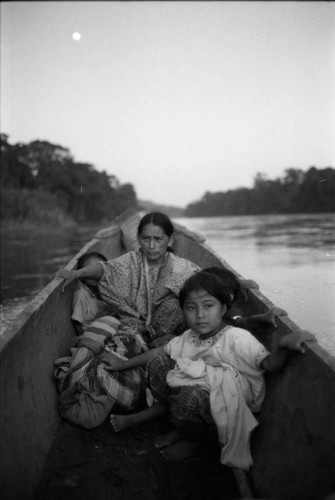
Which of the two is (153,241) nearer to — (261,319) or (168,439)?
(261,319)

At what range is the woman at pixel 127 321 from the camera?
1.81 meters

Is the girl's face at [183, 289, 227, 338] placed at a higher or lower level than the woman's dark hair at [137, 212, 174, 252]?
lower

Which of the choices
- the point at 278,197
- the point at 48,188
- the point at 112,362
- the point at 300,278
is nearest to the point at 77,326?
the point at 112,362

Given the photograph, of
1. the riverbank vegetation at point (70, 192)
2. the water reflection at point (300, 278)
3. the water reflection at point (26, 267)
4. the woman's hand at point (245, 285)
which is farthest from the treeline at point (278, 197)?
the woman's hand at point (245, 285)

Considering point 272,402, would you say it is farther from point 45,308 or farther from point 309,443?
point 45,308

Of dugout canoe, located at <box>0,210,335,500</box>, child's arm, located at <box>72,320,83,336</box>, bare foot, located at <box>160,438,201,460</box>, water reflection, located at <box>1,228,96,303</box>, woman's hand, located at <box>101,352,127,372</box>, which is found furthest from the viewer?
water reflection, located at <box>1,228,96,303</box>

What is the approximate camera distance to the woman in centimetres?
181

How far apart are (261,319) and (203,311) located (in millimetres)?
358

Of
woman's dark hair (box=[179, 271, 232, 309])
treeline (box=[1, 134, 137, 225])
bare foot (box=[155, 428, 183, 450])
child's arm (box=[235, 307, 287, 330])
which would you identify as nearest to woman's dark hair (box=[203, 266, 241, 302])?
child's arm (box=[235, 307, 287, 330])

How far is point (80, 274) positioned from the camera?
2385mm

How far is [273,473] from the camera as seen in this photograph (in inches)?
53.1

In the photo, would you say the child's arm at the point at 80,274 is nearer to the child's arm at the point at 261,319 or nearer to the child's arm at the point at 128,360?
the child's arm at the point at 128,360

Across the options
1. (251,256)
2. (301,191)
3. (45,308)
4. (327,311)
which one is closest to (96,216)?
(301,191)

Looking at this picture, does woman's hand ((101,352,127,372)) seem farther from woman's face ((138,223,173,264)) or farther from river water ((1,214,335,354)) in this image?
river water ((1,214,335,354))
